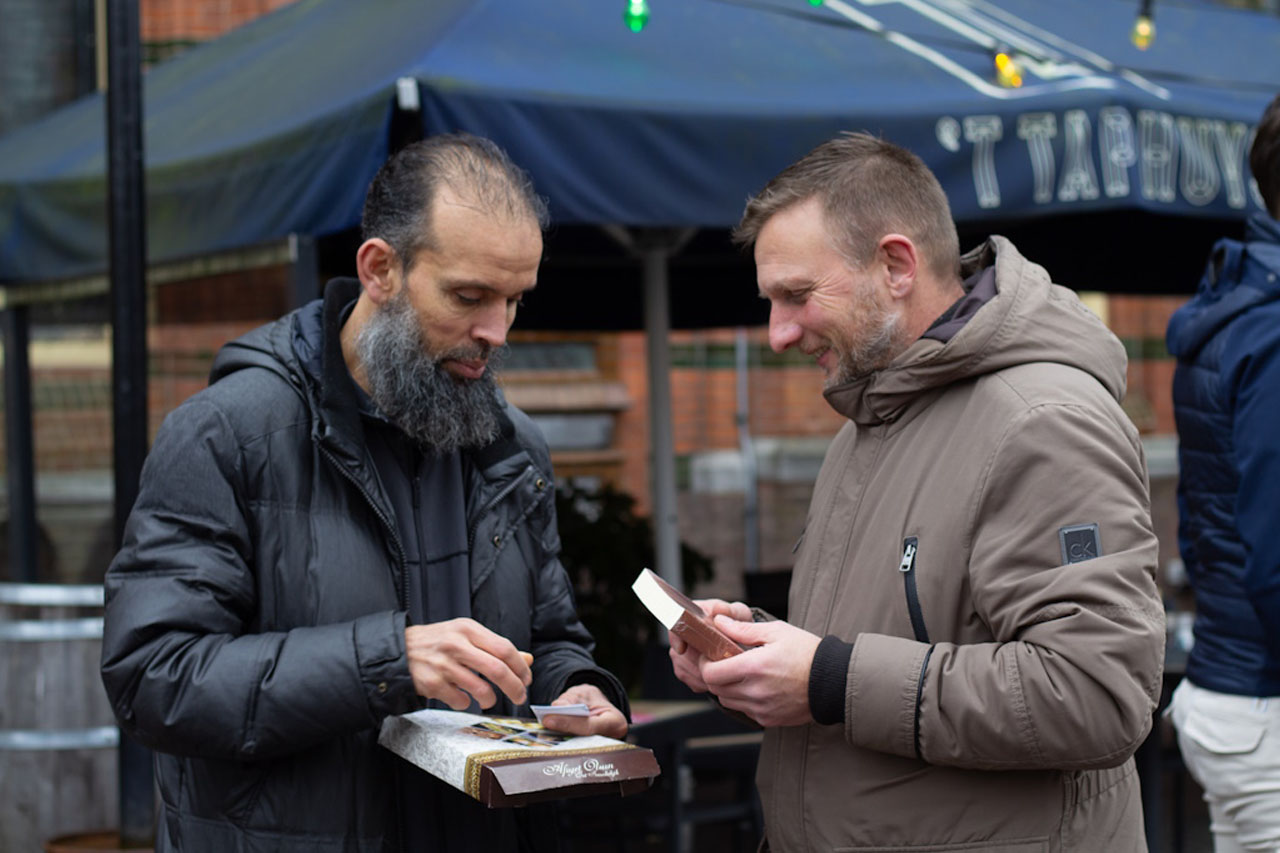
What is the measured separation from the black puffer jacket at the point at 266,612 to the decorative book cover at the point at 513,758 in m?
0.06

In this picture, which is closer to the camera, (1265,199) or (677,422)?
(1265,199)

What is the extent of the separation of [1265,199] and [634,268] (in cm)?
401

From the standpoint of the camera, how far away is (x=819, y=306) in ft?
6.36

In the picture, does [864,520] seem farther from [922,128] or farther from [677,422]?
[677,422]

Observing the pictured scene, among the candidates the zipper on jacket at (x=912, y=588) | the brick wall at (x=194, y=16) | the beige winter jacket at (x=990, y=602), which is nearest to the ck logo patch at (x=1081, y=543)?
the beige winter jacket at (x=990, y=602)

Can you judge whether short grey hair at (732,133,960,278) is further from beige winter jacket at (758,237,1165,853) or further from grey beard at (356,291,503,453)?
grey beard at (356,291,503,453)

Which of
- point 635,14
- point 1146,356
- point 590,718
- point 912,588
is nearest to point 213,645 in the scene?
point 590,718

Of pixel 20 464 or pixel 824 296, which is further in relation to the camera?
pixel 20 464

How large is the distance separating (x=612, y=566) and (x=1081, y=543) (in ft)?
10.8

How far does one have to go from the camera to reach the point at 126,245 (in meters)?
3.39

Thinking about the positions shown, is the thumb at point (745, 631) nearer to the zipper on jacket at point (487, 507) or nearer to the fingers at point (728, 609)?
the fingers at point (728, 609)

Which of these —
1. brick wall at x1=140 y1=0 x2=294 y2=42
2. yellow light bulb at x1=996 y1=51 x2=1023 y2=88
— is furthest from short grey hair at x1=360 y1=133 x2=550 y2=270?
brick wall at x1=140 y1=0 x2=294 y2=42

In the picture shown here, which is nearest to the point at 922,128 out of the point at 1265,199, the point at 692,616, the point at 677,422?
the point at 1265,199

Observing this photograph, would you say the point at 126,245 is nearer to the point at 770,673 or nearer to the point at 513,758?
the point at 513,758
